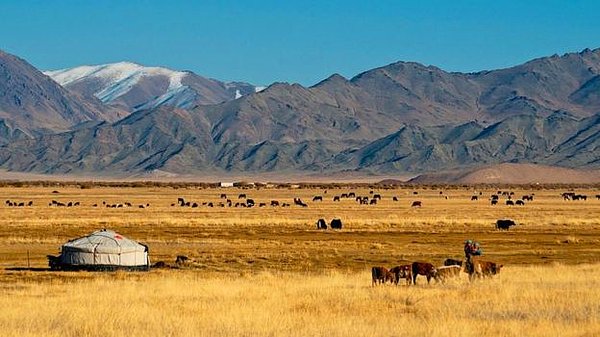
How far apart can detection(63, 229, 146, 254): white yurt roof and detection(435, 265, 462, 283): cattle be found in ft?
37.5

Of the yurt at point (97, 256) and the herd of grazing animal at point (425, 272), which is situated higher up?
the yurt at point (97, 256)

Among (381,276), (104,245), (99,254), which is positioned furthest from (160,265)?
(381,276)

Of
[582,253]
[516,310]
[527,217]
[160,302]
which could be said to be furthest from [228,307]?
[527,217]

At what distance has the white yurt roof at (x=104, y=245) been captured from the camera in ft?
121

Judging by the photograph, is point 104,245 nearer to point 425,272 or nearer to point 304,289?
point 304,289

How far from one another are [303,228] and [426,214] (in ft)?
66.9

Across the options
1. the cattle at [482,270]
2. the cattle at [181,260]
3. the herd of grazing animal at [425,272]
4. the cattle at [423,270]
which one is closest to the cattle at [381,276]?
the herd of grazing animal at [425,272]

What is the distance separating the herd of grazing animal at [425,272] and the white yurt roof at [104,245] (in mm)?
9893

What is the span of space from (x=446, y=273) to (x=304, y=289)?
179 inches

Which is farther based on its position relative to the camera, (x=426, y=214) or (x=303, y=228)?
(x=426, y=214)

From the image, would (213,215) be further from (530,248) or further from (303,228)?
(530,248)

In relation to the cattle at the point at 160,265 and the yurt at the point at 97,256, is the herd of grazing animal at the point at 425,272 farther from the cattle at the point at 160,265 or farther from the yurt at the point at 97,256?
the cattle at the point at 160,265

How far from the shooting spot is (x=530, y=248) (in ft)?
155

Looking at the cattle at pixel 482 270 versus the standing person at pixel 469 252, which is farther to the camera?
the standing person at pixel 469 252
